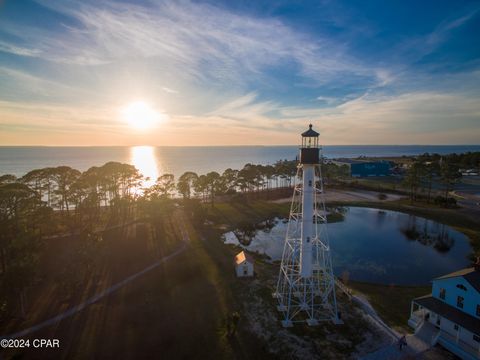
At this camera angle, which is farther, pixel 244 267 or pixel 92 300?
pixel 244 267

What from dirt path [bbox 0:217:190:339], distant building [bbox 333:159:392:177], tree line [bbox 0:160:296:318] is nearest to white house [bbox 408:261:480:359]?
dirt path [bbox 0:217:190:339]

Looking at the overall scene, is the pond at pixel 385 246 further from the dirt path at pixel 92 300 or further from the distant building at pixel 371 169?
the distant building at pixel 371 169

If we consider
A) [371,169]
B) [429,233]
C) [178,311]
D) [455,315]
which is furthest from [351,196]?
[178,311]

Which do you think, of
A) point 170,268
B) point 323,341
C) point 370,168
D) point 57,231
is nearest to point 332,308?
point 323,341

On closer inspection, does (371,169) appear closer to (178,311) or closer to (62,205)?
(178,311)

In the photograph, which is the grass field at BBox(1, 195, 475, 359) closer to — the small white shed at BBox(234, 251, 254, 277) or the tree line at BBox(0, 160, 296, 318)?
the small white shed at BBox(234, 251, 254, 277)

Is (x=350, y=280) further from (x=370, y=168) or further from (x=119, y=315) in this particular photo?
(x=370, y=168)
